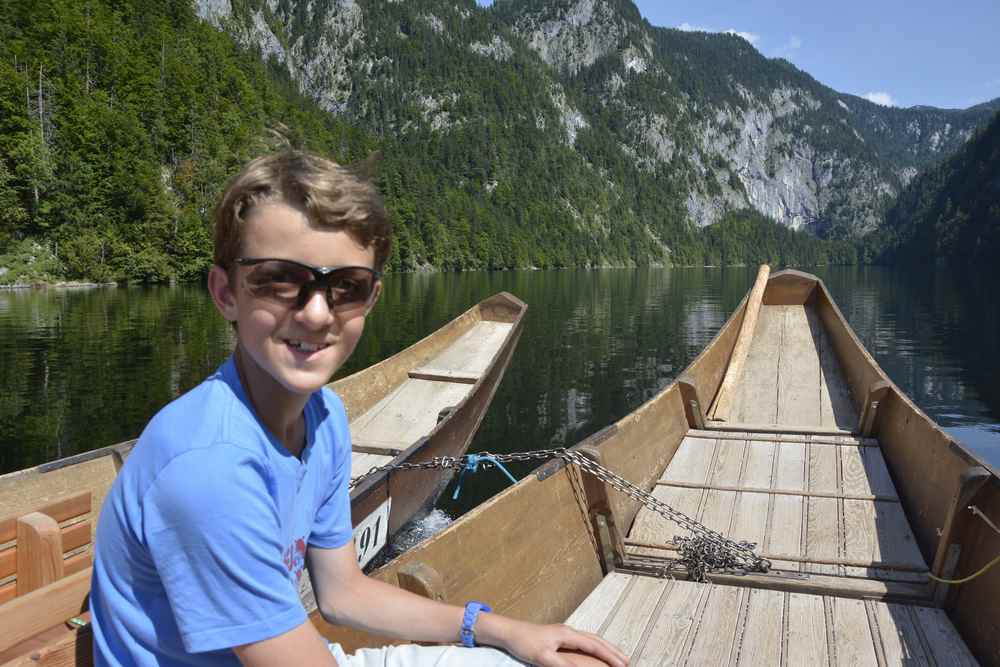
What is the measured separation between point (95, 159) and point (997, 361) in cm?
6097

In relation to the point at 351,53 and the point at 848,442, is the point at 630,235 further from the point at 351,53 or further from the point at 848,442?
the point at 848,442

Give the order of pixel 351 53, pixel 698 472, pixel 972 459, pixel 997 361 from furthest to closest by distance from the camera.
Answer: pixel 351 53 < pixel 997 361 < pixel 698 472 < pixel 972 459

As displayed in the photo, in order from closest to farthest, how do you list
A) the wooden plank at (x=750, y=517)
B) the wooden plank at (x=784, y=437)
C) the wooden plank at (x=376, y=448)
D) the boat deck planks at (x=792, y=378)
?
1. the wooden plank at (x=750, y=517)
2. the wooden plank at (x=784, y=437)
3. the wooden plank at (x=376, y=448)
4. the boat deck planks at (x=792, y=378)

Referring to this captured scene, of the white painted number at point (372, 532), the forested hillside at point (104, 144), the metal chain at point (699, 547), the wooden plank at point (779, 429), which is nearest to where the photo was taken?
the metal chain at point (699, 547)

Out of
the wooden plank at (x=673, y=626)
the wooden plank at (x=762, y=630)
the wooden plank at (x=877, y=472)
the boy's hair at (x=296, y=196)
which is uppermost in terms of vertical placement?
the boy's hair at (x=296, y=196)

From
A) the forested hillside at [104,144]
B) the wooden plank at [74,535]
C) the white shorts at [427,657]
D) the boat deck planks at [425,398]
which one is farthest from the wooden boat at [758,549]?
the forested hillside at [104,144]

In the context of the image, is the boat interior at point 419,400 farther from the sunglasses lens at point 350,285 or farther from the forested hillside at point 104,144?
the forested hillside at point 104,144

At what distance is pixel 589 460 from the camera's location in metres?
4.49

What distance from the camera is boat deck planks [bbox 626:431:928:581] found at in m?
4.74

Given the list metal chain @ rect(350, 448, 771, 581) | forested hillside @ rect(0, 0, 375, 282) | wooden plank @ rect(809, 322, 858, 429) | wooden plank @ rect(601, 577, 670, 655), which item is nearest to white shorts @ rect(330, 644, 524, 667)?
wooden plank @ rect(601, 577, 670, 655)

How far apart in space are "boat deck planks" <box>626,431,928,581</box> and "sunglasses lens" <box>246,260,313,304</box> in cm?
396

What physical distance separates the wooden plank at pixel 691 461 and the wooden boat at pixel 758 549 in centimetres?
2

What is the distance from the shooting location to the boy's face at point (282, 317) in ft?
5.28

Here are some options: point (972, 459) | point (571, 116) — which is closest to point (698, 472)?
point (972, 459)
